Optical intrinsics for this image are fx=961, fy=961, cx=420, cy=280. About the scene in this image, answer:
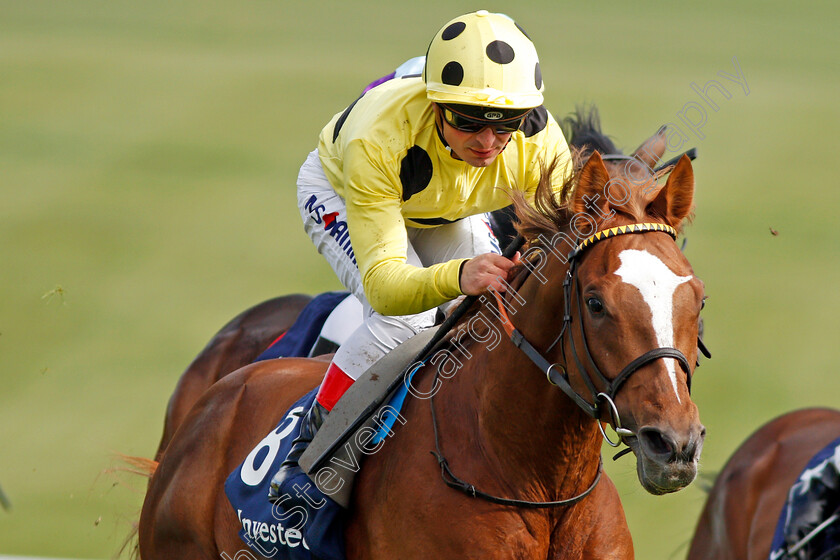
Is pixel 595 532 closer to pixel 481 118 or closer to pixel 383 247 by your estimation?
pixel 383 247

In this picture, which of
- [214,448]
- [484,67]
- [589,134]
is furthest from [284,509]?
[589,134]

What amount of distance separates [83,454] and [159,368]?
4.82 ft

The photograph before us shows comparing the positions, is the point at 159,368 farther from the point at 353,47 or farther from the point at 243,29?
the point at 243,29

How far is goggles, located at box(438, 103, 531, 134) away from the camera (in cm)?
294

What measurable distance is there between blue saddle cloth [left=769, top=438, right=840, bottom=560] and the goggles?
170cm

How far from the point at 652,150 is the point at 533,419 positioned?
949mm

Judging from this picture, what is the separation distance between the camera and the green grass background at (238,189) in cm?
788

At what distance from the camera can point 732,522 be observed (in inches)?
172

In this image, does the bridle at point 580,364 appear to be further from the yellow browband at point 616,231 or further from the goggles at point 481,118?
the goggles at point 481,118

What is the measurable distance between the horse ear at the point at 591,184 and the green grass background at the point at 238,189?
9.99ft

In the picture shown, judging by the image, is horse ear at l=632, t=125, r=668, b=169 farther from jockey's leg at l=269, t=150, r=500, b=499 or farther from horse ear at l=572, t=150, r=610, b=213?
A: jockey's leg at l=269, t=150, r=500, b=499

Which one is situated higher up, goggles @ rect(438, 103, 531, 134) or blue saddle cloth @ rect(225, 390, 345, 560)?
goggles @ rect(438, 103, 531, 134)

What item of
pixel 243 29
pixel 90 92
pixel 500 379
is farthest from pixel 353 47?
pixel 500 379

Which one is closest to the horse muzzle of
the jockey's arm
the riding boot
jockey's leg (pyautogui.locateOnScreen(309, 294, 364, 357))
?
the jockey's arm
